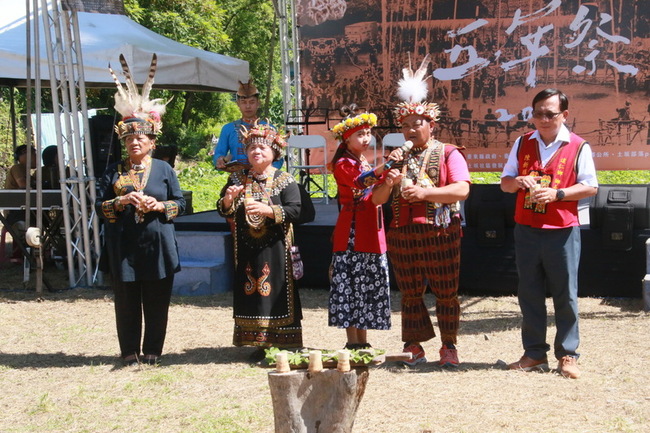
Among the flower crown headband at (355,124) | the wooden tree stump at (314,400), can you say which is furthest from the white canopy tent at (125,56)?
the wooden tree stump at (314,400)

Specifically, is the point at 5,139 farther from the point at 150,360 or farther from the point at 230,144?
the point at 150,360

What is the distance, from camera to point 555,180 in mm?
4430

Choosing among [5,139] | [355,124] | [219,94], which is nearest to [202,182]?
[5,139]

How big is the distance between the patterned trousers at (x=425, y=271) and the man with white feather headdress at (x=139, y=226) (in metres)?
1.45

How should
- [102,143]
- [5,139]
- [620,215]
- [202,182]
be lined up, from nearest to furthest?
[620,215] → [102,143] → [5,139] → [202,182]

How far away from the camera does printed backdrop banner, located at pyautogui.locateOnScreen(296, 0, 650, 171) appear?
912 cm

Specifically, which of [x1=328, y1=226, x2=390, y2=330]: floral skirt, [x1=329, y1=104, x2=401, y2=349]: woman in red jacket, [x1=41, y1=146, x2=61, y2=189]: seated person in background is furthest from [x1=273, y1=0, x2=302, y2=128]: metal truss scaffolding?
[x1=328, y1=226, x2=390, y2=330]: floral skirt

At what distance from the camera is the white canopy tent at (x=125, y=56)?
794 centimetres

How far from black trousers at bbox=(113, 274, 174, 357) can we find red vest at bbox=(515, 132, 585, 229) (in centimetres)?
231

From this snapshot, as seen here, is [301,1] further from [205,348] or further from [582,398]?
[582,398]

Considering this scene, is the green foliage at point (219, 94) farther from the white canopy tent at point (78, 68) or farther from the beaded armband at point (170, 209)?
the beaded armband at point (170, 209)

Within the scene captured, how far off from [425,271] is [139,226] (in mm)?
1809

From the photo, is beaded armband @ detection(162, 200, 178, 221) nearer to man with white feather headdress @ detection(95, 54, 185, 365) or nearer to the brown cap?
man with white feather headdress @ detection(95, 54, 185, 365)

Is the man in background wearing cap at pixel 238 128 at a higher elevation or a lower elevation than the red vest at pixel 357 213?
higher
